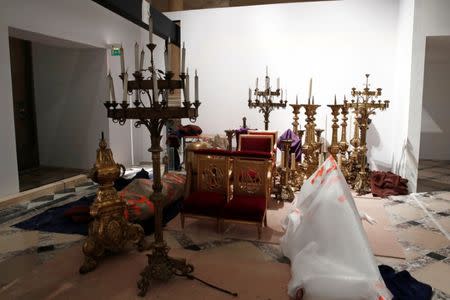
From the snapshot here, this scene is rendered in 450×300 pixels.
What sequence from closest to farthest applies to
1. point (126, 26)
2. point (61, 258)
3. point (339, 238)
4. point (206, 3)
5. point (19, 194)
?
point (339, 238), point (61, 258), point (19, 194), point (126, 26), point (206, 3)

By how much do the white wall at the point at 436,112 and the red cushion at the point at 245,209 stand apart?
270 inches

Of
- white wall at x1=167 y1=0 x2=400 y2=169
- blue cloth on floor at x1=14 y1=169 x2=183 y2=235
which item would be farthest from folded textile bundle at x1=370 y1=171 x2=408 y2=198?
blue cloth on floor at x1=14 y1=169 x2=183 y2=235

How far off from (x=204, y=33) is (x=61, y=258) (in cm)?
572

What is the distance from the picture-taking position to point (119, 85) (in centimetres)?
716

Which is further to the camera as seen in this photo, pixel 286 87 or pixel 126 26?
pixel 126 26

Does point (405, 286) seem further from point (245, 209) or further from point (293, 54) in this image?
point (293, 54)

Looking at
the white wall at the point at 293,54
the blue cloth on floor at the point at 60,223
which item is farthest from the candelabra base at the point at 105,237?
the white wall at the point at 293,54

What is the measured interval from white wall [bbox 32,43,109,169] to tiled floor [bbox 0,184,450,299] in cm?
266

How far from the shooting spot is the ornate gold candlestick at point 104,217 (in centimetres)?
291

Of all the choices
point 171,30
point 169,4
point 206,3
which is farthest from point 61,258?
point 206,3

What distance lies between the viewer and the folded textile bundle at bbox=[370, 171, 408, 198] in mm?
5254

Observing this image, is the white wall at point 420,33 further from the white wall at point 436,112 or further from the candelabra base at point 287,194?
the white wall at point 436,112

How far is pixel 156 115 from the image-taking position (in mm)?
2217

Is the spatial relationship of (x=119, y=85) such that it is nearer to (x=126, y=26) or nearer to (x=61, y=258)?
(x=126, y=26)
